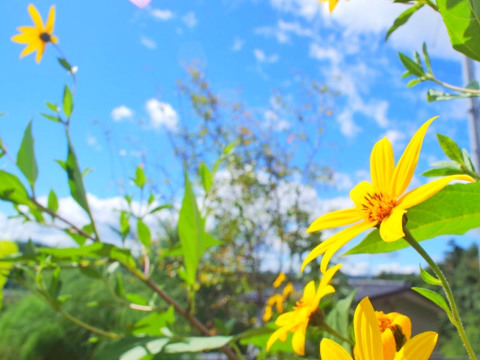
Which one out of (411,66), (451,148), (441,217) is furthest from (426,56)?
(441,217)

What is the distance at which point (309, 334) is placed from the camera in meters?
0.44

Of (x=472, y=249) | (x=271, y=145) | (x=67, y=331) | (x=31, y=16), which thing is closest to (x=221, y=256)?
(x=271, y=145)

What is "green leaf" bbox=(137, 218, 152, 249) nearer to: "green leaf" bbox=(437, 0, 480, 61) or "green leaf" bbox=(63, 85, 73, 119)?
"green leaf" bbox=(63, 85, 73, 119)

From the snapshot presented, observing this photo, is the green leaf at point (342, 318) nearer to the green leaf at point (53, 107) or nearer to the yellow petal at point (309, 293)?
the yellow petal at point (309, 293)

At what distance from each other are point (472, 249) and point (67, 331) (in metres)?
16.1

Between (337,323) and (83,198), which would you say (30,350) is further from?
(337,323)

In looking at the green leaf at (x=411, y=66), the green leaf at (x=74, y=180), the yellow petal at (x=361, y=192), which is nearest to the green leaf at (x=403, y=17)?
the green leaf at (x=411, y=66)

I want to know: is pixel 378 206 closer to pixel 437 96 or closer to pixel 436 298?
pixel 436 298

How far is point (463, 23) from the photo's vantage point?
8.5 inches

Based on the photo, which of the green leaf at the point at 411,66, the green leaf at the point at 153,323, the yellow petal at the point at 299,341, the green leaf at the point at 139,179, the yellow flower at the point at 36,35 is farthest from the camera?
the yellow flower at the point at 36,35

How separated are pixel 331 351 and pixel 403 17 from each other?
30 cm

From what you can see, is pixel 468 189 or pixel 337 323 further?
pixel 337 323

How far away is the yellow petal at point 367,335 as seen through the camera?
0.19 meters

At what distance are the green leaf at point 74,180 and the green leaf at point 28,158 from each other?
1.8 inches
